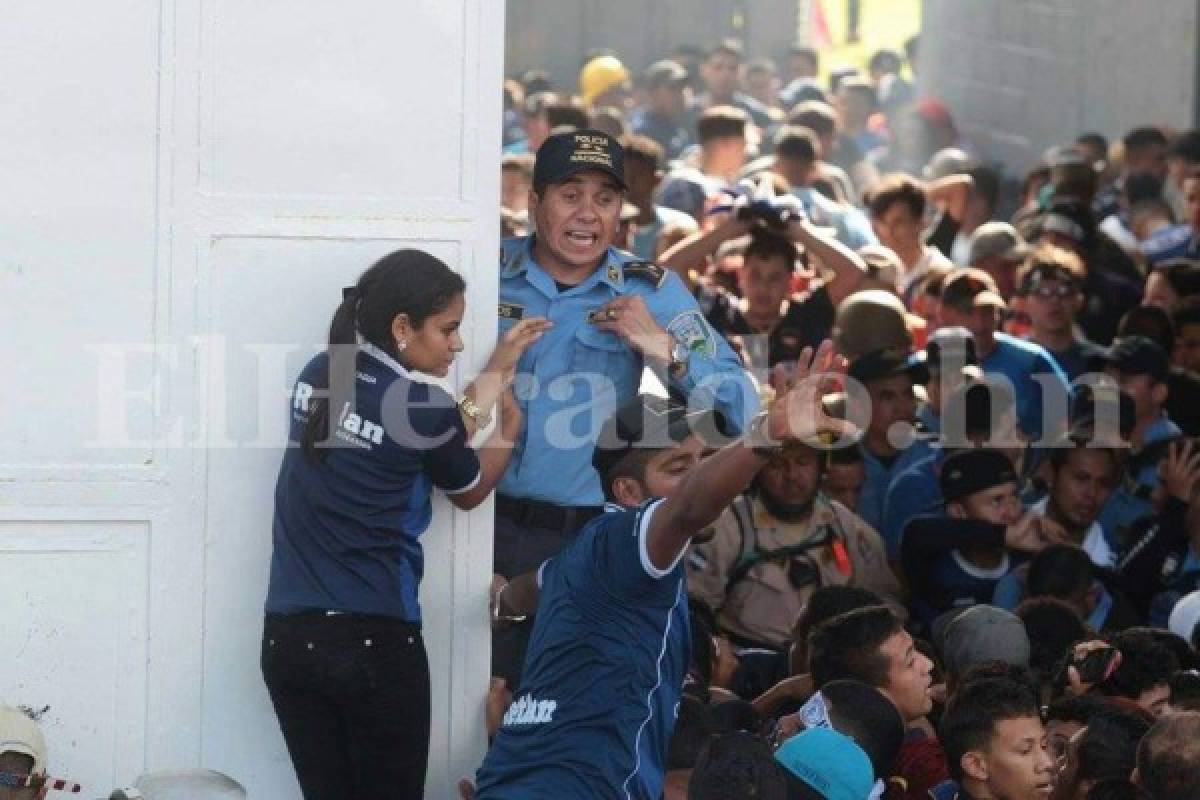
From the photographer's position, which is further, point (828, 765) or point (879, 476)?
point (879, 476)

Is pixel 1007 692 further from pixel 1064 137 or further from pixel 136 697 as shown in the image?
pixel 1064 137

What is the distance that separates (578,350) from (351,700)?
4.12 feet

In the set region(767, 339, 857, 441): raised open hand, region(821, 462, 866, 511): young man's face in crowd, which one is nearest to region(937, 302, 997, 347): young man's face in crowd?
region(821, 462, 866, 511): young man's face in crowd

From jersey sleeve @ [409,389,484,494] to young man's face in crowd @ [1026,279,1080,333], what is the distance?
5.16 metres

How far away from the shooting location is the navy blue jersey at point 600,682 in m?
5.09

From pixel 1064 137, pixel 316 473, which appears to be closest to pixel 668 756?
pixel 316 473

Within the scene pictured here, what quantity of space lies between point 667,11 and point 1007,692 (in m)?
22.7

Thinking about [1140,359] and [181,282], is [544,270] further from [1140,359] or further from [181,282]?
[1140,359]

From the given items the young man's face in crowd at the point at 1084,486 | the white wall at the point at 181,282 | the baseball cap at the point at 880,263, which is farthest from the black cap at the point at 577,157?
the baseball cap at the point at 880,263

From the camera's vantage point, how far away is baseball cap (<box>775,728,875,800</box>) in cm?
517

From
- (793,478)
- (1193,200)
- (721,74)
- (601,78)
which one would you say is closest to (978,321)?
(793,478)

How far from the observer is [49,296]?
5809 millimetres

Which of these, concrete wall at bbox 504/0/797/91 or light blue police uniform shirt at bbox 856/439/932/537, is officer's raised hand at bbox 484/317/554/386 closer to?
light blue police uniform shirt at bbox 856/439/932/537

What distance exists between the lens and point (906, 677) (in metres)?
6.29
